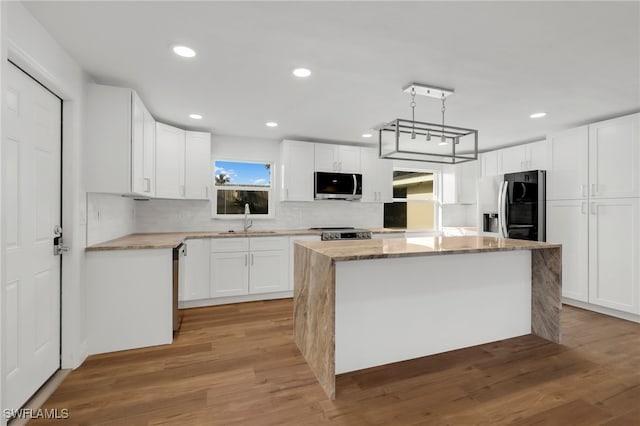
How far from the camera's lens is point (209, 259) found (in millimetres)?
3809

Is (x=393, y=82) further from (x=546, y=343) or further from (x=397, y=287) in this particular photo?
(x=546, y=343)

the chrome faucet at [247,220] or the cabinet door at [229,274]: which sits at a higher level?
the chrome faucet at [247,220]

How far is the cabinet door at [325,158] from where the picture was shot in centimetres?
458

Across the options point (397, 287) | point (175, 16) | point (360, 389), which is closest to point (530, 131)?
point (397, 287)

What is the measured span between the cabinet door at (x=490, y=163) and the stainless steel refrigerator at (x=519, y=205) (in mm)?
545

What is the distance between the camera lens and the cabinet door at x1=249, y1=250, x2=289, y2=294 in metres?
4.02

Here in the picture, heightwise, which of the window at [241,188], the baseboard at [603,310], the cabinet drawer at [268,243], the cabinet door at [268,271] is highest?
the window at [241,188]

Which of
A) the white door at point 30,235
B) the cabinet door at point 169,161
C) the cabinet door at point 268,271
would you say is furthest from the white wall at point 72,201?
the cabinet door at point 268,271

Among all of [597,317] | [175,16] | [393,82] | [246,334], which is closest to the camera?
[175,16]

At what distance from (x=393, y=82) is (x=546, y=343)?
272 centimetres

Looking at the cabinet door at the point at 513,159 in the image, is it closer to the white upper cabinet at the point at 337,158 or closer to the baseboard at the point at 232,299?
the white upper cabinet at the point at 337,158

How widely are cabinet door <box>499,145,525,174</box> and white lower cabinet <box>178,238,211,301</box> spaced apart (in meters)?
4.59

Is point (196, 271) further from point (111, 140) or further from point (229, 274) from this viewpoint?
point (111, 140)

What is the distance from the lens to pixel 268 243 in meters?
4.09
